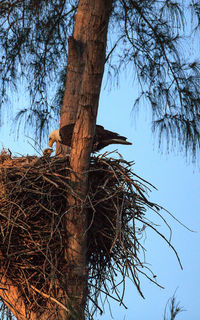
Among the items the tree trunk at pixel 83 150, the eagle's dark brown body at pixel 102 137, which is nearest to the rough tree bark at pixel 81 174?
the tree trunk at pixel 83 150

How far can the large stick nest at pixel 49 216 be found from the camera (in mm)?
1998

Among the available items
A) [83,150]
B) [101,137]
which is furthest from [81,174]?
[101,137]

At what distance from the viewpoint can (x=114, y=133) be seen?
2.29 m

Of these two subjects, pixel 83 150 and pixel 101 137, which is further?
pixel 101 137

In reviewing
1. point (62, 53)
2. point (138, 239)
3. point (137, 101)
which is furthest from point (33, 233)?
point (62, 53)

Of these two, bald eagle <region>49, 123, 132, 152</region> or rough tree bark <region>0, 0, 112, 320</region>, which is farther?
bald eagle <region>49, 123, 132, 152</region>

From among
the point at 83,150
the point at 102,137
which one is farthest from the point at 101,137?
the point at 83,150

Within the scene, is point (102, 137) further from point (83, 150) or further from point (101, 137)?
point (83, 150)

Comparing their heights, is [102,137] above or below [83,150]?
above

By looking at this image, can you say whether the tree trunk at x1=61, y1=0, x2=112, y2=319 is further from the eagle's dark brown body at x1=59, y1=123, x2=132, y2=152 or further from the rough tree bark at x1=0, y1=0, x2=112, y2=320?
the eagle's dark brown body at x1=59, y1=123, x2=132, y2=152

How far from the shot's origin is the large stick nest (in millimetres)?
1998

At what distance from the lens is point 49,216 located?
6.65 ft

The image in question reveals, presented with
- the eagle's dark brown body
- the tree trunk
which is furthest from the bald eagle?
the tree trunk

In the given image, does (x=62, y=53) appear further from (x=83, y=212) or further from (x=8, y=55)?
(x=83, y=212)
